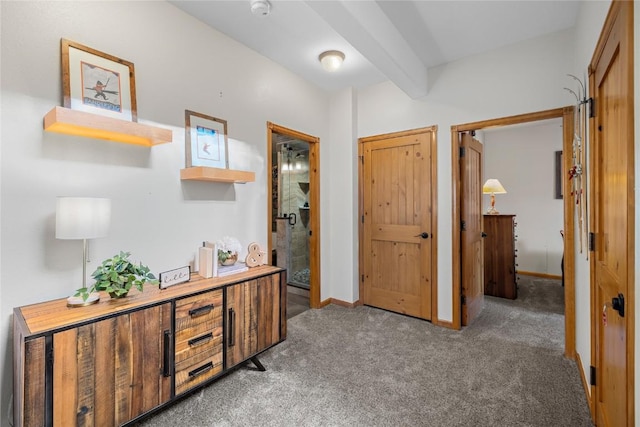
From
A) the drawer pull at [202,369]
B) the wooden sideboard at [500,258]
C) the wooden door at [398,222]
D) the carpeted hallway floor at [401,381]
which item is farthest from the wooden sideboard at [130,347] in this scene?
the wooden sideboard at [500,258]

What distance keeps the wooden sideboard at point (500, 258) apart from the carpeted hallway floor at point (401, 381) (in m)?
0.84

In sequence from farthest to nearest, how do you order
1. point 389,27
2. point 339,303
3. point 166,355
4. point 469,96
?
1. point 339,303
2. point 469,96
3. point 389,27
4. point 166,355

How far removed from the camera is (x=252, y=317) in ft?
7.38

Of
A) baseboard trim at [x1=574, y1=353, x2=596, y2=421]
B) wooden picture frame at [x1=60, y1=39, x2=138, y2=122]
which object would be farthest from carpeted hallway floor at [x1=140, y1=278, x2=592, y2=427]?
wooden picture frame at [x1=60, y1=39, x2=138, y2=122]

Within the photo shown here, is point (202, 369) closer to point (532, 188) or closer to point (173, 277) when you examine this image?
Answer: point (173, 277)

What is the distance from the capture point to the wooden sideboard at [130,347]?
134cm

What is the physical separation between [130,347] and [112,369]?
115mm

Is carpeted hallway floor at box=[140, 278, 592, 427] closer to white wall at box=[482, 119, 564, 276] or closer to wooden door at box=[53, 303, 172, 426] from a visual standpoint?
wooden door at box=[53, 303, 172, 426]

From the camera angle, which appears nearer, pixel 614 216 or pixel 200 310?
pixel 614 216

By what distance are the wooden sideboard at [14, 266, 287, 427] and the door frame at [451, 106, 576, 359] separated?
78.7 inches

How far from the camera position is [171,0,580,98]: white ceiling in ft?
7.30

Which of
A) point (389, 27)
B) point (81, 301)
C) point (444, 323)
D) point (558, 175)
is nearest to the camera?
point (81, 301)

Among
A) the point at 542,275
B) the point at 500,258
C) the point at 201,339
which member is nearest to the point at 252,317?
the point at 201,339

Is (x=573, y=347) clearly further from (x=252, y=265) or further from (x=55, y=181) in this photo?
(x=55, y=181)
